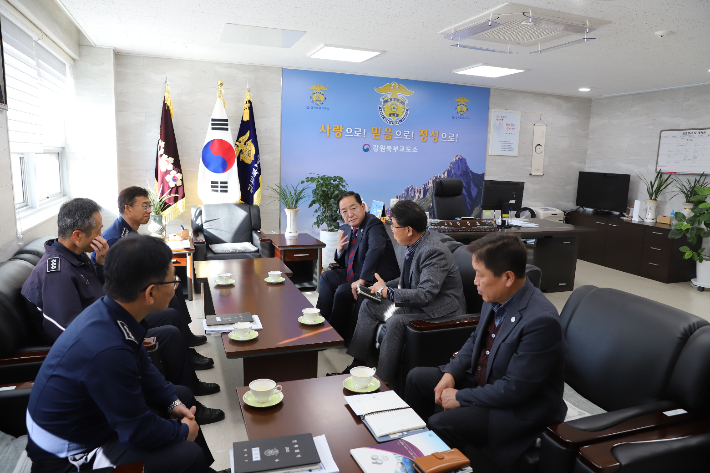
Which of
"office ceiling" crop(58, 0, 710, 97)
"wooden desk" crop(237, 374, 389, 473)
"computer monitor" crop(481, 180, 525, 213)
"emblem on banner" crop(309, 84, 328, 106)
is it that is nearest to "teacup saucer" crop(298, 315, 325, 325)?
"wooden desk" crop(237, 374, 389, 473)

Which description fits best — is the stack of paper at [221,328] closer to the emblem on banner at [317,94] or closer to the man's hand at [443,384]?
the man's hand at [443,384]

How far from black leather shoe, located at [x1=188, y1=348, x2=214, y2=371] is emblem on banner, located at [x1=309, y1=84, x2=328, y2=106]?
3935 mm

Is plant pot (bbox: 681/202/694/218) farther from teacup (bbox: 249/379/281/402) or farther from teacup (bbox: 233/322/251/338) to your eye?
teacup (bbox: 249/379/281/402)

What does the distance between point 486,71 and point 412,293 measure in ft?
13.3

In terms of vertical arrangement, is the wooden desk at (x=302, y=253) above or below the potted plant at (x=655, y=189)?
below

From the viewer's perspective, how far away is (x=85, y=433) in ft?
4.79

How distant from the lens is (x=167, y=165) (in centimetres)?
538

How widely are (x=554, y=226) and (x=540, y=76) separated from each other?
1995 millimetres

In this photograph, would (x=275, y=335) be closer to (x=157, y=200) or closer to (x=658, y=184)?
(x=157, y=200)

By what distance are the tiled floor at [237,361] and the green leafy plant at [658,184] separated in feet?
4.15

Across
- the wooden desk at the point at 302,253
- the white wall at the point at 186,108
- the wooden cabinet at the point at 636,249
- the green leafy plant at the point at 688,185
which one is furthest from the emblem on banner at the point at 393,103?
the green leafy plant at the point at 688,185

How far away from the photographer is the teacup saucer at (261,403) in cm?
168

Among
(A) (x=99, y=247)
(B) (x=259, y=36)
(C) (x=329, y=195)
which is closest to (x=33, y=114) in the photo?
(A) (x=99, y=247)

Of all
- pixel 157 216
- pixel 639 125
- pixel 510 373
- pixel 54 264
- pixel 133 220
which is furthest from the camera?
pixel 639 125
